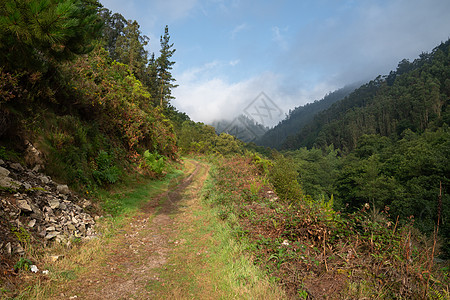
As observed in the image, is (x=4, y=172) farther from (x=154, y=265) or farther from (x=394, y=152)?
(x=394, y=152)

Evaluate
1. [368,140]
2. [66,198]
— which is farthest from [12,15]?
[368,140]

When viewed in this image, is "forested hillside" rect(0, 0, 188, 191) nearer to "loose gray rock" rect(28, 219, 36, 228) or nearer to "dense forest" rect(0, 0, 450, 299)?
"dense forest" rect(0, 0, 450, 299)

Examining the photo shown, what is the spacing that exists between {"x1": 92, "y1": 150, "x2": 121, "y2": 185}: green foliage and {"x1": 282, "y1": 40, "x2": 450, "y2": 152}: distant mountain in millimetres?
92164

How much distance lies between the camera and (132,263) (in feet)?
13.3

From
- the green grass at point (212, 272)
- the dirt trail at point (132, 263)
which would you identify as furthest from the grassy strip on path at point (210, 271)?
the dirt trail at point (132, 263)

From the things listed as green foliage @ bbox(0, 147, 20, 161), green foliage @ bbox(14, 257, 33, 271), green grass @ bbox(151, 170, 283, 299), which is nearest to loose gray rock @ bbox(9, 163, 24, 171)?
green foliage @ bbox(0, 147, 20, 161)

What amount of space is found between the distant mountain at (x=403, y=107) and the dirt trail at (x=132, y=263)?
302 feet

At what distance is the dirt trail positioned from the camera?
313 centimetres

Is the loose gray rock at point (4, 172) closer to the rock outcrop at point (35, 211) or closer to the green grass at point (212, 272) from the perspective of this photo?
the rock outcrop at point (35, 211)

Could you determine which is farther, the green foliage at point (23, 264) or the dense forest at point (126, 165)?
the dense forest at point (126, 165)

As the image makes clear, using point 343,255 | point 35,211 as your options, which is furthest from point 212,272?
point 35,211

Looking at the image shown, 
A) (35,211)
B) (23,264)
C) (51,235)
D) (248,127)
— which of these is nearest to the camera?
(23,264)

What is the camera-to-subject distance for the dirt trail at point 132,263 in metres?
3.13

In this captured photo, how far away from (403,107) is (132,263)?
116m
